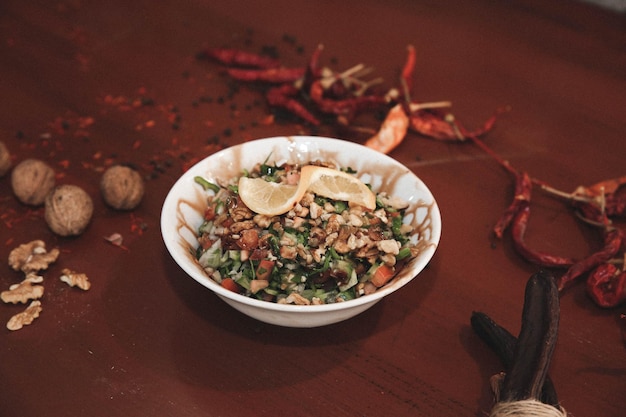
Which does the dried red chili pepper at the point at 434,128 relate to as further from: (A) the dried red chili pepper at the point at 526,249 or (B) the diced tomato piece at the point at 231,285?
(B) the diced tomato piece at the point at 231,285

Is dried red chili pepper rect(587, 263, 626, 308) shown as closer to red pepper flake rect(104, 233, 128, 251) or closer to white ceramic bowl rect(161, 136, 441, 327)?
white ceramic bowl rect(161, 136, 441, 327)

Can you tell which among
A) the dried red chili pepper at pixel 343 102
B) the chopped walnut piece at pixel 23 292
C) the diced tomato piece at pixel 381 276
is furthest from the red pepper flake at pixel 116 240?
the dried red chili pepper at pixel 343 102

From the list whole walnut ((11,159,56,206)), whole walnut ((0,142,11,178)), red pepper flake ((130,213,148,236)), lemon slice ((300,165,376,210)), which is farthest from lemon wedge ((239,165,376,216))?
whole walnut ((0,142,11,178))

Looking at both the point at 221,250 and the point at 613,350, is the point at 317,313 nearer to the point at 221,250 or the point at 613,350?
the point at 221,250

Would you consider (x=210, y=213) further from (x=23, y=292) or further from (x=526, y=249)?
(x=526, y=249)

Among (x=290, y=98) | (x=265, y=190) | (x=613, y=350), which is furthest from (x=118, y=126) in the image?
(x=613, y=350)

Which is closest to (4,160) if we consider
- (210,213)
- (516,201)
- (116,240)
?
(116,240)
